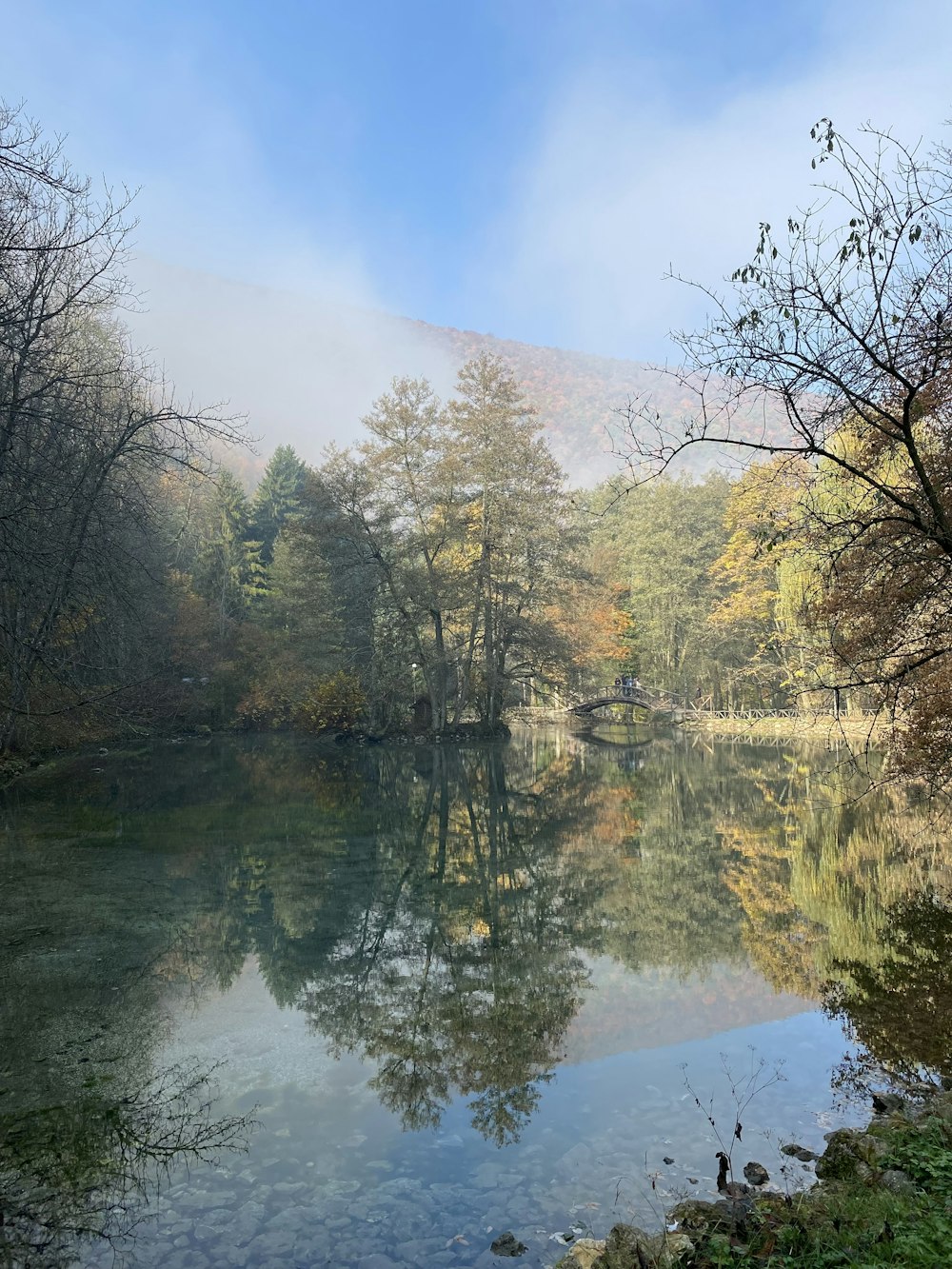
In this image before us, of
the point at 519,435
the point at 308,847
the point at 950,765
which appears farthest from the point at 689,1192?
the point at 519,435

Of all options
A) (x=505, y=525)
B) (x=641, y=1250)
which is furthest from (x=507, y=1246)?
(x=505, y=525)

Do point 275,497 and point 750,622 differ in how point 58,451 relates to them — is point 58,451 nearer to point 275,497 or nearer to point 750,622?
point 750,622

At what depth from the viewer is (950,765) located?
29.3ft

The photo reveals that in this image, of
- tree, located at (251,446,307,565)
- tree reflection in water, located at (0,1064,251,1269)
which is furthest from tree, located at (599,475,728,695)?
tree reflection in water, located at (0,1064,251,1269)

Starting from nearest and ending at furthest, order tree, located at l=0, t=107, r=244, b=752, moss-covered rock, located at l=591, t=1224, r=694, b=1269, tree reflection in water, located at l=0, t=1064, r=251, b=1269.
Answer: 1. moss-covered rock, located at l=591, t=1224, r=694, b=1269
2. tree reflection in water, located at l=0, t=1064, r=251, b=1269
3. tree, located at l=0, t=107, r=244, b=752

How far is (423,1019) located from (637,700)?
35.2m

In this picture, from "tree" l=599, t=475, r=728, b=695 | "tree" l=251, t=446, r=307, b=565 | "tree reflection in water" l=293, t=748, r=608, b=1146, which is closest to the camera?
"tree reflection in water" l=293, t=748, r=608, b=1146

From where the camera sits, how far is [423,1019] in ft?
21.1

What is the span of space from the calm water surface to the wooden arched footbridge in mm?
26264

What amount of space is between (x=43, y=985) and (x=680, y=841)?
9462 mm

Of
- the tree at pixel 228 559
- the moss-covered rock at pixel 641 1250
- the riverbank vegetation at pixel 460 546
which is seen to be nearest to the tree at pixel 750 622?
the riverbank vegetation at pixel 460 546

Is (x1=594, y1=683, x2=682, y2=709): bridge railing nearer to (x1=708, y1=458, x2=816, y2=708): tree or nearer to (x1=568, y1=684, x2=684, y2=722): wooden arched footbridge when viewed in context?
(x1=568, y1=684, x2=684, y2=722): wooden arched footbridge

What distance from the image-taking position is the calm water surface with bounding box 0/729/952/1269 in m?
4.14

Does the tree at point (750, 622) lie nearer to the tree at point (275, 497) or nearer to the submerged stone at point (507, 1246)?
the tree at point (275, 497)
